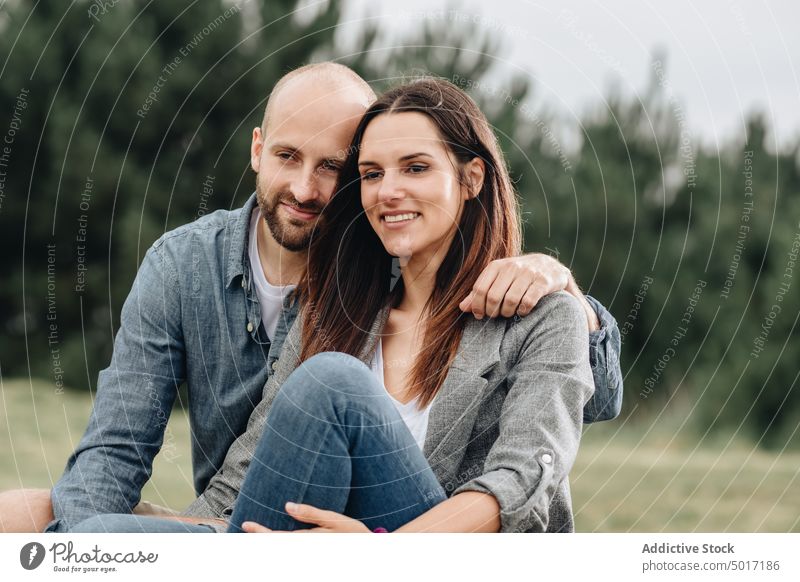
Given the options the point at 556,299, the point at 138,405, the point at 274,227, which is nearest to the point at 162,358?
the point at 138,405

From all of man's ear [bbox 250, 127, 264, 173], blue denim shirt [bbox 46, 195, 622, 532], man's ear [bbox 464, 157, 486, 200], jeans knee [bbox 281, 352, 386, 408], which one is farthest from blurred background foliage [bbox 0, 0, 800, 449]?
jeans knee [bbox 281, 352, 386, 408]

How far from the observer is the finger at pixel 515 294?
1.72 metres

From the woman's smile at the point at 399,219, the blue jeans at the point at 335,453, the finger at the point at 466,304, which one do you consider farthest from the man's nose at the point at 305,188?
the blue jeans at the point at 335,453

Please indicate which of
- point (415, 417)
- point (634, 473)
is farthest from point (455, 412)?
point (634, 473)

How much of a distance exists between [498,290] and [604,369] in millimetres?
241

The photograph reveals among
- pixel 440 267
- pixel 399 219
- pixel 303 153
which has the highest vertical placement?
pixel 303 153

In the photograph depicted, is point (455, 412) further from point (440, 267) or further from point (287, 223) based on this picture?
point (287, 223)

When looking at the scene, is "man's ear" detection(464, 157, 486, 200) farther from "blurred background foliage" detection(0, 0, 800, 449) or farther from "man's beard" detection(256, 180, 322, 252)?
"blurred background foliage" detection(0, 0, 800, 449)

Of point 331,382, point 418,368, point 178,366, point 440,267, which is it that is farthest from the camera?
point 178,366

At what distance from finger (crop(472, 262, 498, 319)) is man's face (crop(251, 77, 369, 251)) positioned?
43 cm

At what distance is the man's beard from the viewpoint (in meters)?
2.06

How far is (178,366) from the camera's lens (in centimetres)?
205

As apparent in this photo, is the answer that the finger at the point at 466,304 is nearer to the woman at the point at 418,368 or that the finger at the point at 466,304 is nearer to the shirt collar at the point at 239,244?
the woman at the point at 418,368
